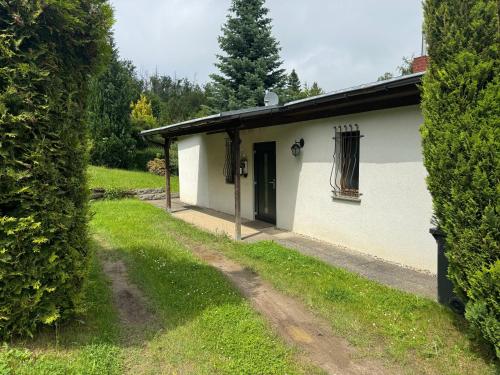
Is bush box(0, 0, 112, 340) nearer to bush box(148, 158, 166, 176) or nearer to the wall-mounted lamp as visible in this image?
the wall-mounted lamp

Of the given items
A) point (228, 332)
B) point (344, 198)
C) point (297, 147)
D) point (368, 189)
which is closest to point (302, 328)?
point (228, 332)

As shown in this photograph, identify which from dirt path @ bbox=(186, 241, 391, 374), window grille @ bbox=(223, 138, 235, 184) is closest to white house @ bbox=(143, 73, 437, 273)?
window grille @ bbox=(223, 138, 235, 184)

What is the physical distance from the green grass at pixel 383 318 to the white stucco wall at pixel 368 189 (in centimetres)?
122

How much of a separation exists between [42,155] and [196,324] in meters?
2.12

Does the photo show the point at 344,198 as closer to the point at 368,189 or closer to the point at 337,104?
the point at 368,189

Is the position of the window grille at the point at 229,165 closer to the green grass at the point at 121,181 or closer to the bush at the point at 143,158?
the green grass at the point at 121,181

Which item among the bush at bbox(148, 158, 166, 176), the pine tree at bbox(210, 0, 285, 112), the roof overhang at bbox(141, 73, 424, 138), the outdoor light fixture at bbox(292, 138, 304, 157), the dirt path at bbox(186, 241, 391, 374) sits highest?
the pine tree at bbox(210, 0, 285, 112)

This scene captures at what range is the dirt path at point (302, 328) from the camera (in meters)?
2.84

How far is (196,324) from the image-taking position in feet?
11.2

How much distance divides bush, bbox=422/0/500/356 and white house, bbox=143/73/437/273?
5.19 ft

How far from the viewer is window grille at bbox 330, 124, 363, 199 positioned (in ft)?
20.9

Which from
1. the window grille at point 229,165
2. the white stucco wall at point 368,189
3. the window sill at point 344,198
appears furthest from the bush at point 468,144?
the window grille at point 229,165

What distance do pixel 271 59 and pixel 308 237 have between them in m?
15.4

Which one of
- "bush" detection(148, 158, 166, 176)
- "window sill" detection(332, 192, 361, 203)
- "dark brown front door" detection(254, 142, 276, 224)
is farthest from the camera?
"bush" detection(148, 158, 166, 176)
